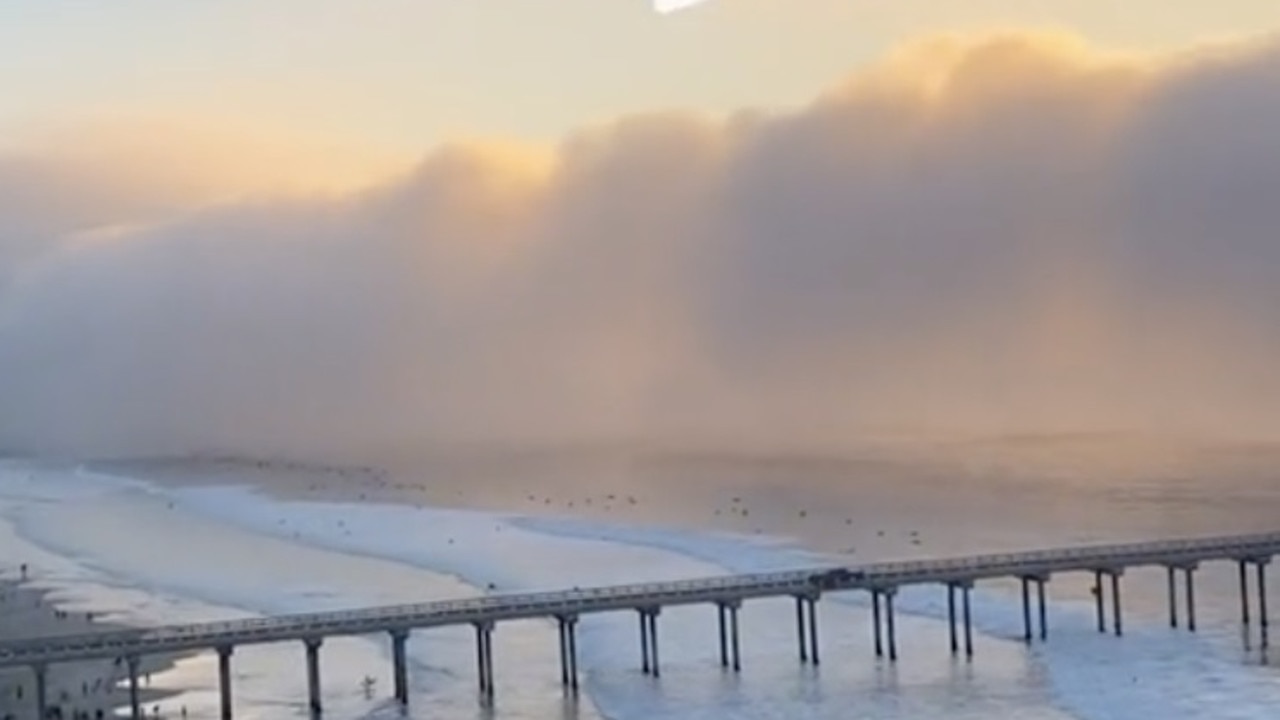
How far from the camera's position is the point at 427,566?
9256 cm

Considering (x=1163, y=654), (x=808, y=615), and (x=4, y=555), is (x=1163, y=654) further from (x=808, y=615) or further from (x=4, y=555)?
(x=4, y=555)

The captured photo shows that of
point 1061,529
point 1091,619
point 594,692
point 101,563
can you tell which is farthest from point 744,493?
point 594,692

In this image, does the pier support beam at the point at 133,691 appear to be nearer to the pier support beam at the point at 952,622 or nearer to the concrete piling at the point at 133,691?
the concrete piling at the point at 133,691

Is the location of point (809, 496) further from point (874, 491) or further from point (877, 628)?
point (877, 628)

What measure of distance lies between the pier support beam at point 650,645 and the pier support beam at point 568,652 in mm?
2460

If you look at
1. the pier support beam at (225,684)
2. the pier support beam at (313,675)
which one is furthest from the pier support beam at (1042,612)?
the pier support beam at (225,684)

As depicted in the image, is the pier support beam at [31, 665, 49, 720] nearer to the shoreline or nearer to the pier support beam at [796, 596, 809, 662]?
the pier support beam at [796, 596, 809, 662]

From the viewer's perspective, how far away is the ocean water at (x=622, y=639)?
51594mm

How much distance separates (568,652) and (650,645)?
402 cm

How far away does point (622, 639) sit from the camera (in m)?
65.3

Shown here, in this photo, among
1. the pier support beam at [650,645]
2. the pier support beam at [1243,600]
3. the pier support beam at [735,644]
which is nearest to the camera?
the pier support beam at [650,645]

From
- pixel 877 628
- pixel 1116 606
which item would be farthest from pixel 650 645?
pixel 1116 606

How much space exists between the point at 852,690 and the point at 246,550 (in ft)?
193

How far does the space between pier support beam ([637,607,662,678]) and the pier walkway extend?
49 mm
